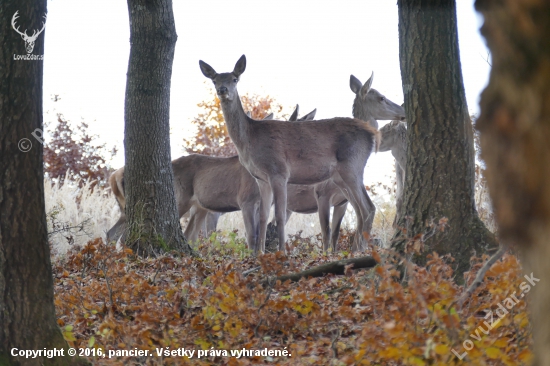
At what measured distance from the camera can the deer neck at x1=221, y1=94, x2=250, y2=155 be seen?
37.2ft

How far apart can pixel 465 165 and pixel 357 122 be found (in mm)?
6223

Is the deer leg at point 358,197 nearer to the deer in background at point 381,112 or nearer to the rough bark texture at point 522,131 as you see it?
the deer in background at point 381,112

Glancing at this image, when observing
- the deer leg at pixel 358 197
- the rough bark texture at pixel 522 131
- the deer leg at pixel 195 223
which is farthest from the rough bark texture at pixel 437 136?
the deer leg at pixel 195 223

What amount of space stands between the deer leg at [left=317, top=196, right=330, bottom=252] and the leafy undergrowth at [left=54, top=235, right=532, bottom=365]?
558 centimetres

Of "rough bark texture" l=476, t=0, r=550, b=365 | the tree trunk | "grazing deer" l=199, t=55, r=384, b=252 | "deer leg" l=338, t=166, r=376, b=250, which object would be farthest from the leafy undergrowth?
"deer leg" l=338, t=166, r=376, b=250

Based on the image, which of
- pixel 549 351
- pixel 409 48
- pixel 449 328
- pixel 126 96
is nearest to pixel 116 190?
pixel 126 96

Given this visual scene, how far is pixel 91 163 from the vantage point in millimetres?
22922

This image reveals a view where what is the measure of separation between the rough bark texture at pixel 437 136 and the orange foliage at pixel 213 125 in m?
18.7

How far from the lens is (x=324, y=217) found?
1239 cm

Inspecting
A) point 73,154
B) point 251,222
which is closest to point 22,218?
point 251,222

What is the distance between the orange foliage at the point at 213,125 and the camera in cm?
2545

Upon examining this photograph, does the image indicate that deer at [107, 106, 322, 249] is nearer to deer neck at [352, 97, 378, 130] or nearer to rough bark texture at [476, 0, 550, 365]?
deer neck at [352, 97, 378, 130]

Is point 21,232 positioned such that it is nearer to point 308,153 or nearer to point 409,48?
point 409,48

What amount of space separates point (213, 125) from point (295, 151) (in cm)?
1506
